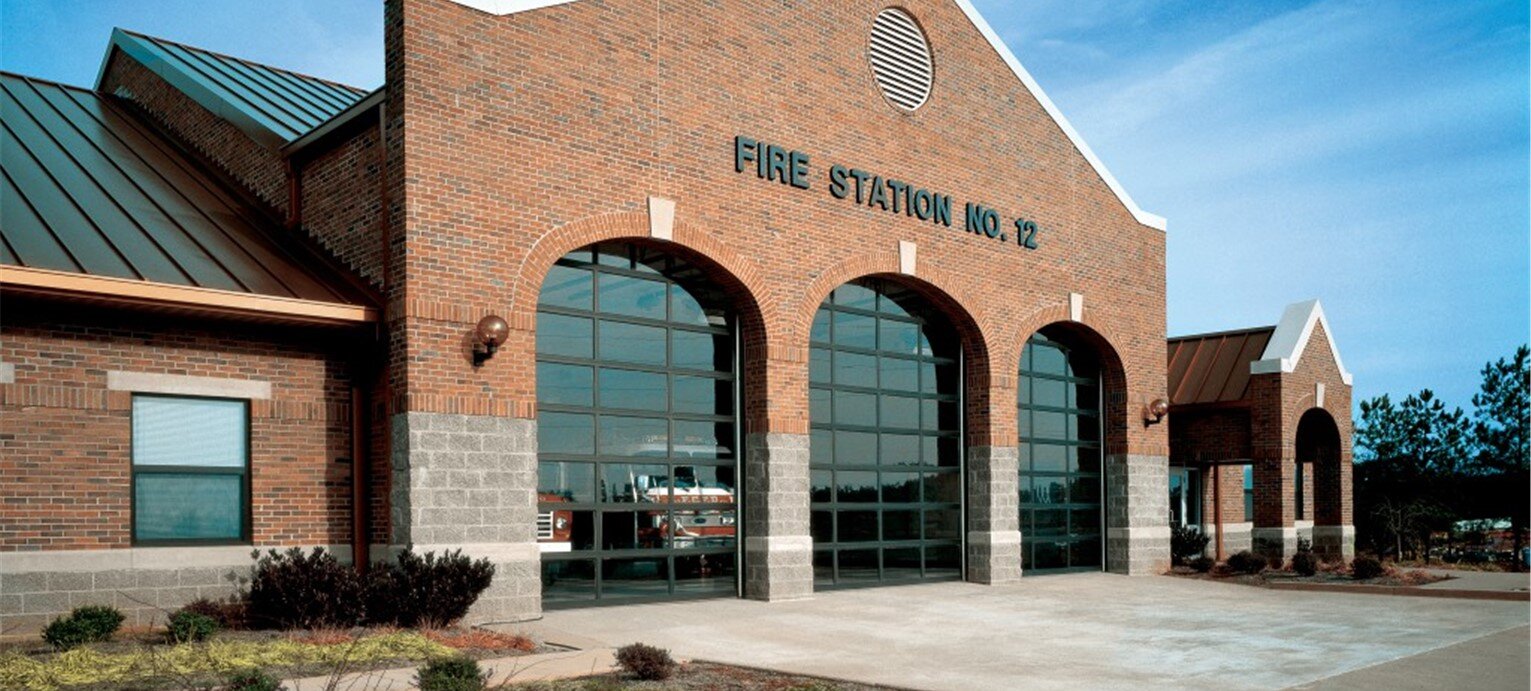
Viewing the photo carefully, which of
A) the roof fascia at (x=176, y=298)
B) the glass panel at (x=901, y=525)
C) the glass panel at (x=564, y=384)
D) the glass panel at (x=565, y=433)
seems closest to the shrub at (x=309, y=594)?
the roof fascia at (x=176, y=298)

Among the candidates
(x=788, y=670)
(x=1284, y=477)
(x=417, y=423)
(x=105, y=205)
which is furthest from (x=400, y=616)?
(x=1284, y=477)

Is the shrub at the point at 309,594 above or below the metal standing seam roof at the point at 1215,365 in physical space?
below

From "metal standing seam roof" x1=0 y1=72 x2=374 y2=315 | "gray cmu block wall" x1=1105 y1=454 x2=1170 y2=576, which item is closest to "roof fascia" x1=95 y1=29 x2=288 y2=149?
"metal standing seam roof" x1=0 y1=72 x2=374 y2=315

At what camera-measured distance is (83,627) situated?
39.2ft

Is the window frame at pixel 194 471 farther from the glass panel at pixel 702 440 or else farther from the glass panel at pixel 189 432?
the glass panel at pixel 702 440

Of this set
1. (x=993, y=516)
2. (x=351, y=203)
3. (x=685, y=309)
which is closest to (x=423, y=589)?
(x=351, y=203)

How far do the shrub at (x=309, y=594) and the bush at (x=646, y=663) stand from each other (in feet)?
13.4

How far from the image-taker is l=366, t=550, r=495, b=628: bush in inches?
542

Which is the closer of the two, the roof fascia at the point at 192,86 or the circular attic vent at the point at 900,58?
the roof fascia at the point at 192,86

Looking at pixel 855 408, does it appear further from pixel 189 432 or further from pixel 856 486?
pixel 189 432

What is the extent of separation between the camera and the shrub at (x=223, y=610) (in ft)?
44.0

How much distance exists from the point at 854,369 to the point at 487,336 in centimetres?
781

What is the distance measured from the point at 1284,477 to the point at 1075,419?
24.7ft

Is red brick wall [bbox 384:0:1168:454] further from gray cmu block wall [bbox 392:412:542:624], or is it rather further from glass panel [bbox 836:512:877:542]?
glass panel [bbox 836:512:877:542]
